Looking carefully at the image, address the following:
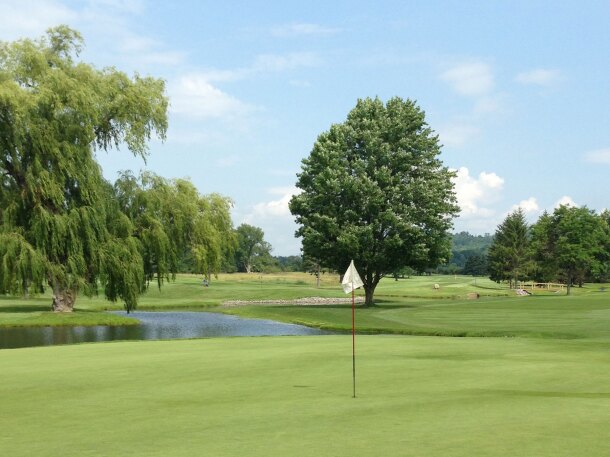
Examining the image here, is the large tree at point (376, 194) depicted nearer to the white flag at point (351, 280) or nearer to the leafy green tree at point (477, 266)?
the white flag at point (351, 280)

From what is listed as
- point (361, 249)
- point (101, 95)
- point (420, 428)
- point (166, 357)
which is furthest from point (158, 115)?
point (420, 428)

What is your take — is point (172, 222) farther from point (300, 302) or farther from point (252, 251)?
point (252, 251)

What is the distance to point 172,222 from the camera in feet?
146

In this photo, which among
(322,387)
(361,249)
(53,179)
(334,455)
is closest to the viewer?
(334,455)

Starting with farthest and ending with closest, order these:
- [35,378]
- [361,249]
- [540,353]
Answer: [361,249] < [540,353] < [35,378]

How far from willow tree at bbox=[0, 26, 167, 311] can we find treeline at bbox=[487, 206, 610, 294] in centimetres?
6470

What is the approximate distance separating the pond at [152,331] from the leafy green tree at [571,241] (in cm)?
5637

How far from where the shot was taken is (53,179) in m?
37.5

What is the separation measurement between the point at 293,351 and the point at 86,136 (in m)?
26.0

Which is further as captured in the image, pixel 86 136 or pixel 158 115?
pixel 158 115

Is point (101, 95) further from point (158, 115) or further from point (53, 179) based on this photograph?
point (53, 179)

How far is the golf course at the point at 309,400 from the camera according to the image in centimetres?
753

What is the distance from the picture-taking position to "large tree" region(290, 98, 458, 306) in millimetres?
47062

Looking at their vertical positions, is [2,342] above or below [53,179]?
below
